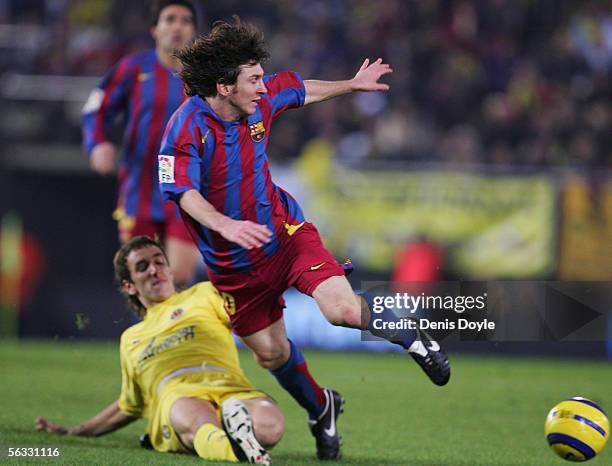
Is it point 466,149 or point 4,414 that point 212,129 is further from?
point 466,149

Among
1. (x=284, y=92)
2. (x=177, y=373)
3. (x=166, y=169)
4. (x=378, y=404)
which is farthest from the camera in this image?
(x=378, y=404)

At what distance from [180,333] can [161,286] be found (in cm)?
35

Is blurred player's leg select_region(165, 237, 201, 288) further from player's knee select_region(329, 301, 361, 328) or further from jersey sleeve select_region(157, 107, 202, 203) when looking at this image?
player's knee select_region(329, 301, 361, 328)

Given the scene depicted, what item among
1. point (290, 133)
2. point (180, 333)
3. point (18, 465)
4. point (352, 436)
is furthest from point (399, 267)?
point (18, 465)

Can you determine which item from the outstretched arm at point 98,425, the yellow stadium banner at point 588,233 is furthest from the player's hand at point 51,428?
the yellow stadium banner at point 588,233

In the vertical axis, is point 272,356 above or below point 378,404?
above

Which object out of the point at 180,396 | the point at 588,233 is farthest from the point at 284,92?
the point at 588,233

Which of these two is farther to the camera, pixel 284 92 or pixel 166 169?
pixel 284 92

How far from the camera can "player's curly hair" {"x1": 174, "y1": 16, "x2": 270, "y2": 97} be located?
5.48 m

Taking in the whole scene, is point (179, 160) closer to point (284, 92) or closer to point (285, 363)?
point (284, 92)

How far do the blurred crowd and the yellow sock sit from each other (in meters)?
7.77

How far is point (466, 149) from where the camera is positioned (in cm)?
1379

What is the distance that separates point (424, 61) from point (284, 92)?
9853 millimetres

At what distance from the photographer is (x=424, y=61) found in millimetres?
15445
